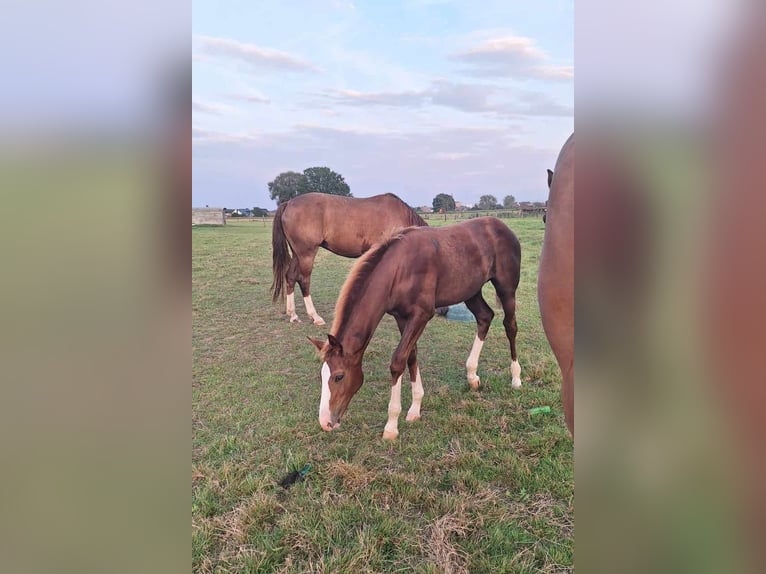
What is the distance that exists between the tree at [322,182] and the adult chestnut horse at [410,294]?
1907 cm

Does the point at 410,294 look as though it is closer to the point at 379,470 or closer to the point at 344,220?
the point at 379,470

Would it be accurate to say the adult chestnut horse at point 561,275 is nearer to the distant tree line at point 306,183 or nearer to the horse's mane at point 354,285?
the horse's mane at point 354,285

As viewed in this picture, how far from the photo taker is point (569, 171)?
3.68ft

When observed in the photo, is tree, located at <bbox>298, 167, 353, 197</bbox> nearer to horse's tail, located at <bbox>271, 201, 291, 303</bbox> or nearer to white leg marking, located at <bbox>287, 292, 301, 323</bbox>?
horse's tail, located at <bbox>271, 201, 291, 303</bbox>

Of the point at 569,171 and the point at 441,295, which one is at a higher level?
the point at 569,171

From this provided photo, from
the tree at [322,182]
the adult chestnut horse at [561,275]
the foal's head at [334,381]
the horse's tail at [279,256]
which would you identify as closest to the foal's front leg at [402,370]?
the foal's head at [334,381]

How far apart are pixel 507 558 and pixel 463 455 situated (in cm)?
87

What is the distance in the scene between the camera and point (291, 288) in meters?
6.69

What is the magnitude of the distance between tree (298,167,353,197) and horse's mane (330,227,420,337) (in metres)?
19.7
